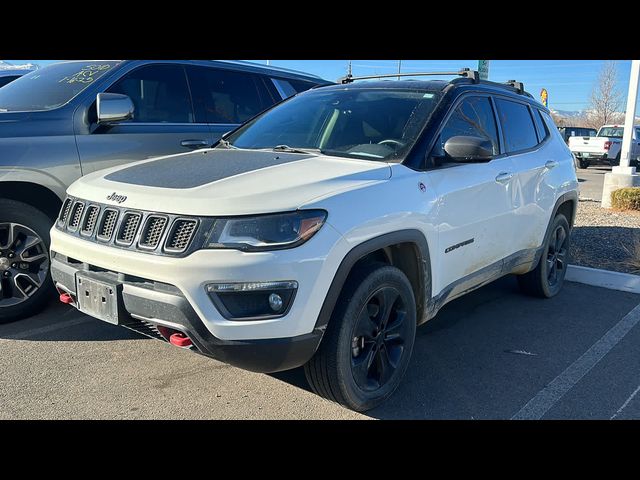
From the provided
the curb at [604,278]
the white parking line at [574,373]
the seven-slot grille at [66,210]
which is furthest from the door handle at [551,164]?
the seven-slot grille at [66,210]

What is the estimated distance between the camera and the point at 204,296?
252cm

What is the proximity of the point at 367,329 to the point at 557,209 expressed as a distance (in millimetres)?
2949

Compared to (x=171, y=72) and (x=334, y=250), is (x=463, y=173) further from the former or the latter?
(x=171, y=72)

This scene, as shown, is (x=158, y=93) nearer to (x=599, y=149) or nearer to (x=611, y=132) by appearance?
(x=599, y=149)

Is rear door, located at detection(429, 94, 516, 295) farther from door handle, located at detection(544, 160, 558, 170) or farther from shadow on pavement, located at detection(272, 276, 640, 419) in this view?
door handle, located at detection(544, 160, 558, 170)

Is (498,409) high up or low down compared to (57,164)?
down

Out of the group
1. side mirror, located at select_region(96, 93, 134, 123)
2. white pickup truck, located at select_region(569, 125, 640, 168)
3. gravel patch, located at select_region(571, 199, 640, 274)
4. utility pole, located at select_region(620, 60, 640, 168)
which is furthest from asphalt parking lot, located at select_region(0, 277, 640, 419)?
white pickup truck, located at select_region(569, 125, 640, 168)

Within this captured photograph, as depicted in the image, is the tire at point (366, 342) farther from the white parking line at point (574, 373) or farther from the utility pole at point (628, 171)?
the utility pole at point (628, 171)

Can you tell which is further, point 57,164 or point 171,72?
point 171,72

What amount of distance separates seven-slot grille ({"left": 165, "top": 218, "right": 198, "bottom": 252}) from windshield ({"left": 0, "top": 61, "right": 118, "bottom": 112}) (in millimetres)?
2489

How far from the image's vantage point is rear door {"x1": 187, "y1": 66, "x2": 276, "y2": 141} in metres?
5.41

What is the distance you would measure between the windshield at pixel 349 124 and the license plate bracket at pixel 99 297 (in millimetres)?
1562

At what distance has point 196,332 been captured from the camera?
101 inches

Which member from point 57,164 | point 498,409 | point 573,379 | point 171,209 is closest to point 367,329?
point 498,409
